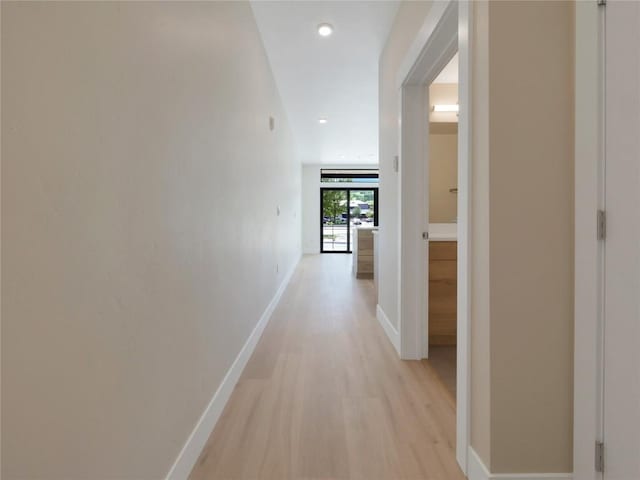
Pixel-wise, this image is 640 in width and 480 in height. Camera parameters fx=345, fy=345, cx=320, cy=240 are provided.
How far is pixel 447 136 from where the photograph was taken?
3645 millimetres

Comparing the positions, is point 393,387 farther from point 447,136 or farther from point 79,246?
point 447,136

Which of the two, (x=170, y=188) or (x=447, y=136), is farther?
(x=447, y=136)

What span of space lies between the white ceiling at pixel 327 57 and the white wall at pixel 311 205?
12.4 ft

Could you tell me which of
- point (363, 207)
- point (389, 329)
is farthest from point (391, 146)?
point (363, 207)

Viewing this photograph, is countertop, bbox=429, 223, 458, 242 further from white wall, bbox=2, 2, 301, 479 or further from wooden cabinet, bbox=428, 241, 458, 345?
white wall, bbox=2, 2, 301, 479

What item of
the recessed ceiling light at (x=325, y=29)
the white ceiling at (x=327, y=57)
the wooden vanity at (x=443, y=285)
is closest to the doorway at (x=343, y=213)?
the white ceiling at (x=327, y=57)

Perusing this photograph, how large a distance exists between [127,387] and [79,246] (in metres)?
0.44

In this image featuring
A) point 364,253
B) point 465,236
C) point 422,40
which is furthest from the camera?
point 364,253

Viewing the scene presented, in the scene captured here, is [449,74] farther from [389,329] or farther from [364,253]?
[364,253]

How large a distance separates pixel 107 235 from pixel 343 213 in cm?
947
